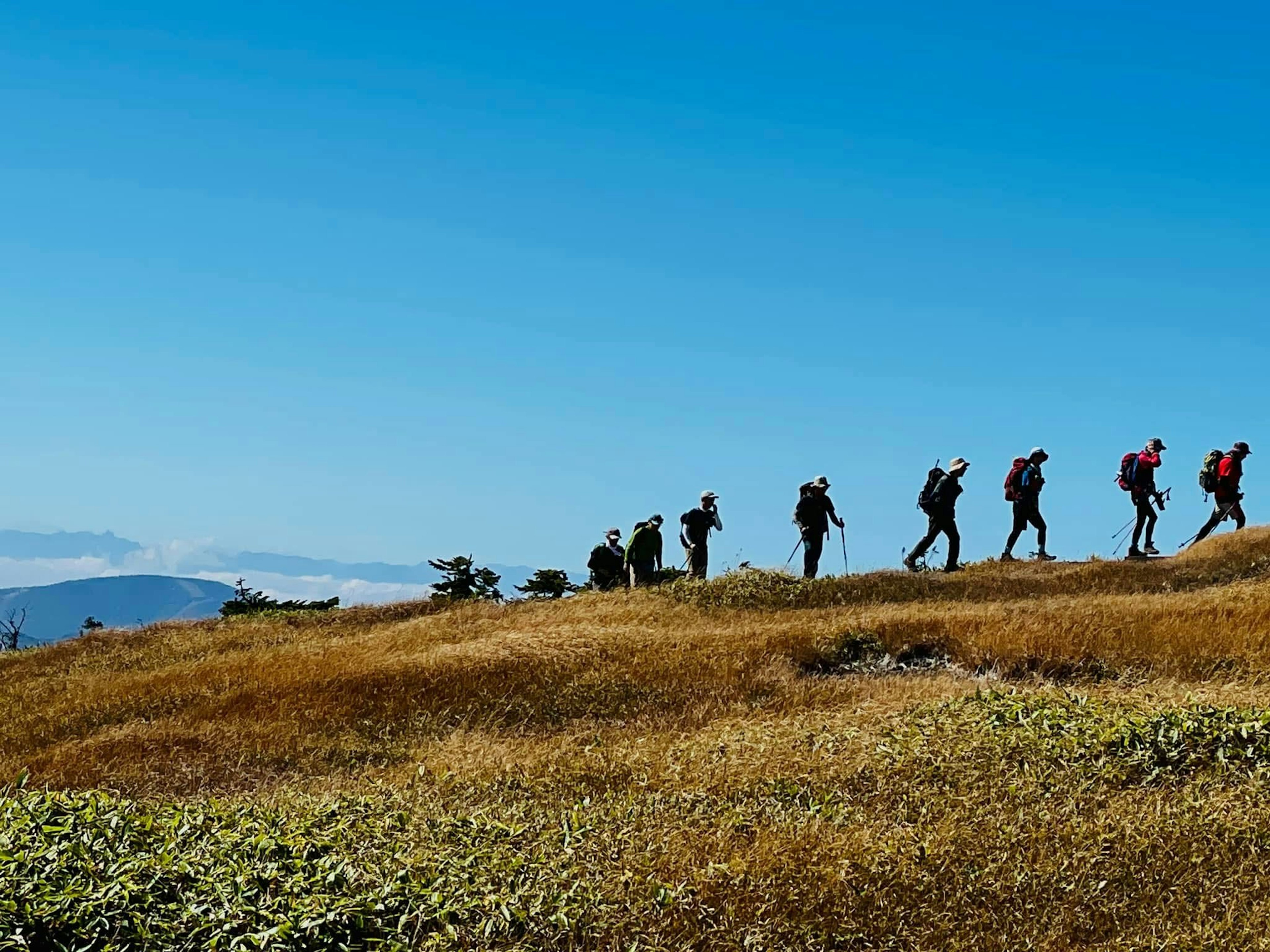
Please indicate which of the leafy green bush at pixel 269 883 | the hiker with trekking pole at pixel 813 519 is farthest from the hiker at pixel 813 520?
the leafy green bush at pixel 269 883

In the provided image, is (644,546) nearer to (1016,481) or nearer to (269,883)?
(1016,481)

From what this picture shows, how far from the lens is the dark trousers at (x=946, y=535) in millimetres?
27281

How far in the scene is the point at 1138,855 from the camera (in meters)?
9.01

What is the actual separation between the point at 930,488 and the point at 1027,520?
3036 millimetres

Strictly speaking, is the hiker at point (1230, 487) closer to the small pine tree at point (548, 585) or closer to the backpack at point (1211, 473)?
the backpack at point (1211, 473)

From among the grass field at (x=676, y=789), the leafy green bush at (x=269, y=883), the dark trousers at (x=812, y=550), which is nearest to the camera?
the leafy green bush at (x=269, y=883)

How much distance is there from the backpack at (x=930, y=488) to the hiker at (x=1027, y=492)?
7.32 ft

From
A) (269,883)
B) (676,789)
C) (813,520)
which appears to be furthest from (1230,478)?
(269,883)

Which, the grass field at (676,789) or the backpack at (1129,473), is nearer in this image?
the grass field at (676,789)

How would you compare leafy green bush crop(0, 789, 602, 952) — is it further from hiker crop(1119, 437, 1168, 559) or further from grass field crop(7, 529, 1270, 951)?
hiker crop(1119, 437, 1168, 559)

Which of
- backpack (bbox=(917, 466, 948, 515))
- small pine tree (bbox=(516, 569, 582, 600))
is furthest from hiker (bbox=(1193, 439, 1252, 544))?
small pine tree (bbox=(516, 569, 582, 600))

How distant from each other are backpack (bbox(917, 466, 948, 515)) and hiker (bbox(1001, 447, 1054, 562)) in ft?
7.32

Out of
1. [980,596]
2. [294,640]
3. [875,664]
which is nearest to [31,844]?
[875,664]

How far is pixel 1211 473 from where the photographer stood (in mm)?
29578
